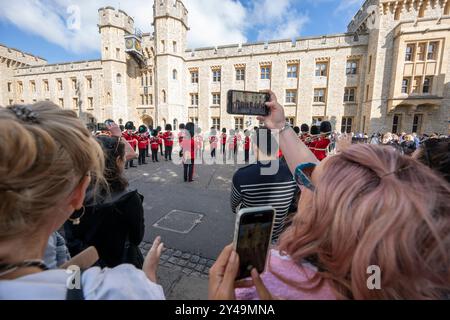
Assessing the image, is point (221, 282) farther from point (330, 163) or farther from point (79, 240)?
point (79, 240)

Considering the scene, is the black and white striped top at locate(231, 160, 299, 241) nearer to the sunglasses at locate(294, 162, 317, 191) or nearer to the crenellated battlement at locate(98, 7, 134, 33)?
the sunglasses at locate(294, 162, 317, 191)

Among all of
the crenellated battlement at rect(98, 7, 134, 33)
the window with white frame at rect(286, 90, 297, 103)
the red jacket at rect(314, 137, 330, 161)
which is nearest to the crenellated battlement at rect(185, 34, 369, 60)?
the window with white frame at rect(286, 90, 297, 103)

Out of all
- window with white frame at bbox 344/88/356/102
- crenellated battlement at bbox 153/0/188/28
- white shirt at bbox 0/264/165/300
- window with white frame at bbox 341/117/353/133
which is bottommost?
white shirt at bbox 0/264/165/300

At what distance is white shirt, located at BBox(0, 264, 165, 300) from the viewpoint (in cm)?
60

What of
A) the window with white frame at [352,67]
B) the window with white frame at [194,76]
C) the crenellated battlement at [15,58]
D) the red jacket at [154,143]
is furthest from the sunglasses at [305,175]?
the crenellated battlement at [15,58]

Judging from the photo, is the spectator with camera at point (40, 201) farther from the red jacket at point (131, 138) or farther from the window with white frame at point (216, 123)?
the window with white frame at point (216, 123)

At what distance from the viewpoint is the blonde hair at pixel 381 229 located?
63 cm

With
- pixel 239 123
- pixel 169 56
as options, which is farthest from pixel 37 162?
pixel 169 56

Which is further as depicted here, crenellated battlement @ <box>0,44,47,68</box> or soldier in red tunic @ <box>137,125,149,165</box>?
crenellated battlement @ <box>0,44,47,68</box>

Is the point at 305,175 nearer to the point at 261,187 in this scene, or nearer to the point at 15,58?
the point at 261,187

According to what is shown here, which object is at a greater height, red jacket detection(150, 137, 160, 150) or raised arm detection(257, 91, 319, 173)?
raised arm detection(257, 91, 319, 173)

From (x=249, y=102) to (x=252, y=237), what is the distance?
1470mm

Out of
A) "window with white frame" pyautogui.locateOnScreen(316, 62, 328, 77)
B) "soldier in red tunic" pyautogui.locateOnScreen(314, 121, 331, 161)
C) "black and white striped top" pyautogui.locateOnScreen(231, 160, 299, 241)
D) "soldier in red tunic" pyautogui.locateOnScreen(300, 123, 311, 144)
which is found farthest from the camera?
"window with white frame" pyautogui.locateOnScreen(316, 62, 328, 77)

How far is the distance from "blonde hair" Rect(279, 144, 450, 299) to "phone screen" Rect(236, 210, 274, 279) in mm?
145
